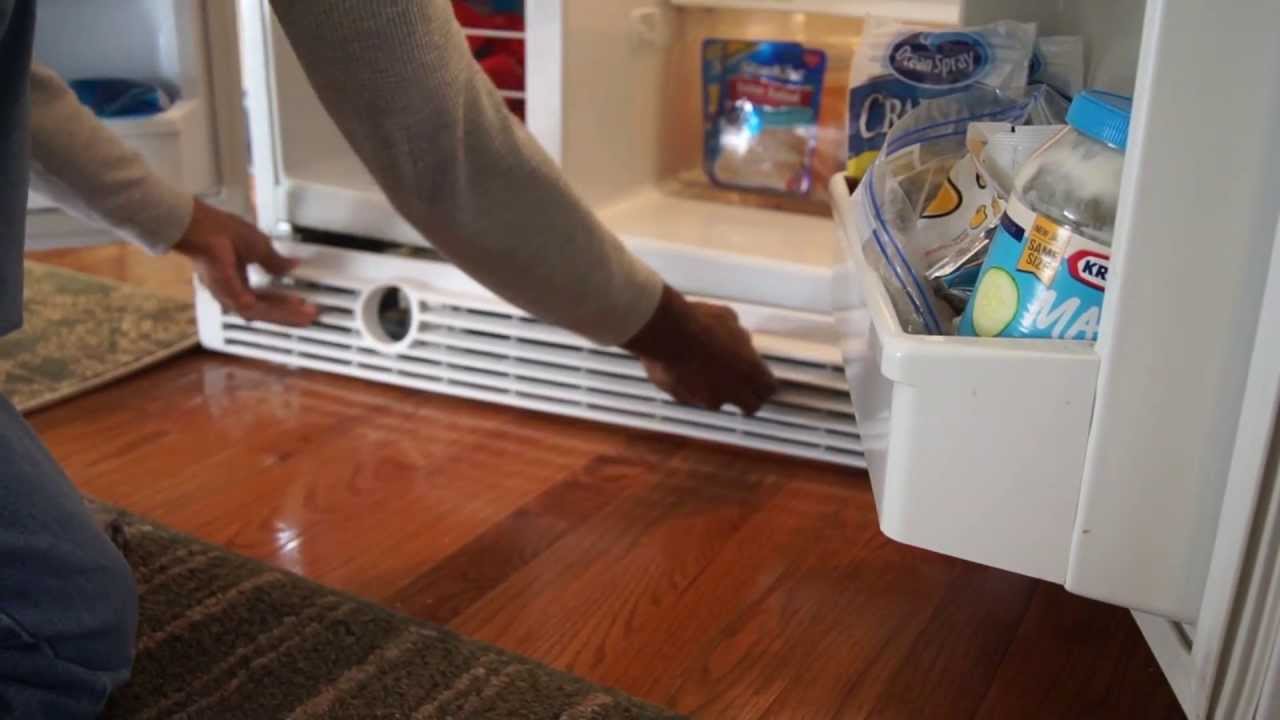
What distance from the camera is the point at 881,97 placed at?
97cm

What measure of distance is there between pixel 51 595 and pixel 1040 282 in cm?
59

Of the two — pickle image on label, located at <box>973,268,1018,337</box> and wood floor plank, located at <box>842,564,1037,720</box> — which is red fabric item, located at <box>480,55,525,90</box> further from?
pickle image on label, located at <box>973,268,1018,337</box>

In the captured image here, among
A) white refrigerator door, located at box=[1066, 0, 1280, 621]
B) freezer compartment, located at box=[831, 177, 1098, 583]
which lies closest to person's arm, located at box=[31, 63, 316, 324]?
freezer compartment, located at box=[831, 177, 1098, 583]

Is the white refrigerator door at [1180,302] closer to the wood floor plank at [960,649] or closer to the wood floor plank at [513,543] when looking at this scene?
the wood floor plank at [960,649]

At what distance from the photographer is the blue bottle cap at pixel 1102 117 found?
0.57m

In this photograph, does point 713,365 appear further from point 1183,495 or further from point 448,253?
point 1183,495

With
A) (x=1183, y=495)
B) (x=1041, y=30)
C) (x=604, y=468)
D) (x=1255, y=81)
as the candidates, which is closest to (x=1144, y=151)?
(x=1255, y=81)

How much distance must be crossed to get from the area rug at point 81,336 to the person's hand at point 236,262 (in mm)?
182

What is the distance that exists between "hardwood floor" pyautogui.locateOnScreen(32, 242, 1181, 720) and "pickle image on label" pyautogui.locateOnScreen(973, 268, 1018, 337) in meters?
0.30

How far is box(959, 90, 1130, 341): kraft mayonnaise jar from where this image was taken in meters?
0.58

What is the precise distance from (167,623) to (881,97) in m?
0.68

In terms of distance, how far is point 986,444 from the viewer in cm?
59

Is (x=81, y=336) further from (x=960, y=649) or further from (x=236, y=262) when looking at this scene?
(x=960, y=649)

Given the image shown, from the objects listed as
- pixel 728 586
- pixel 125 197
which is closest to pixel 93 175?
pixel 125 197
